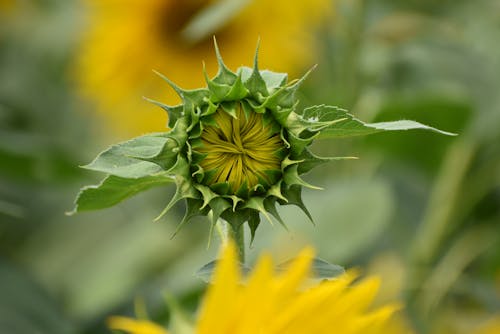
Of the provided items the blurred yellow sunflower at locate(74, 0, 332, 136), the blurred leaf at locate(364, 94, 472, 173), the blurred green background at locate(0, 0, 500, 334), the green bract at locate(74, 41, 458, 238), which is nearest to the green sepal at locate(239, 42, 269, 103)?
the green bract at locate(74, 41, 458, 238)

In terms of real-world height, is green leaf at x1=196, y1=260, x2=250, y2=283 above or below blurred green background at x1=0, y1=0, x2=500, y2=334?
below

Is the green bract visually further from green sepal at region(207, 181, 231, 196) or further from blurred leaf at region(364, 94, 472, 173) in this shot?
blurred leaf at region(364, 94, 472, 173)

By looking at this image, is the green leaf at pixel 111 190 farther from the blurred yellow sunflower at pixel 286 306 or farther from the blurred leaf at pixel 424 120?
the blurred leaf at pixel 424 120

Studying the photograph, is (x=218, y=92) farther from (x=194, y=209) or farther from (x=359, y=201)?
(x=359, y=201)

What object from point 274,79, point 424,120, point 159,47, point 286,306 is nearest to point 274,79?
point 274,79

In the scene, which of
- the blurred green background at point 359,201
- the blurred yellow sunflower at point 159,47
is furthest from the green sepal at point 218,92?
the blurred yellow sunflower at point 159,47

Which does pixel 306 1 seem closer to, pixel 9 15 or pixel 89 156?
pixel 89 156
